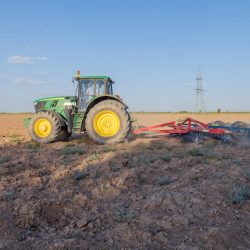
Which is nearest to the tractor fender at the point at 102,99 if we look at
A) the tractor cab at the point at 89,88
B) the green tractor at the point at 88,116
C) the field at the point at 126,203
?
the green tractor at the point at 88,116

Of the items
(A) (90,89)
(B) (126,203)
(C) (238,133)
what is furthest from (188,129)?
(B) (126,203)

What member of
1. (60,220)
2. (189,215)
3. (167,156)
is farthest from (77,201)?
(167,156)

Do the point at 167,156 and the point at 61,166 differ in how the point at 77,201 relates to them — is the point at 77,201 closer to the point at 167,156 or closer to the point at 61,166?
the point at 61,166

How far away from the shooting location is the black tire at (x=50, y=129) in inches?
416

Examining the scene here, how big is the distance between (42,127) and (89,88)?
198cm

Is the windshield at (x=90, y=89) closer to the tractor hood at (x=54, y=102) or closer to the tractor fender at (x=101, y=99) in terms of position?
the tractor fender at (x=101, y=99)

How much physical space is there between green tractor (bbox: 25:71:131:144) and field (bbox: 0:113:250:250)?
8.71ft

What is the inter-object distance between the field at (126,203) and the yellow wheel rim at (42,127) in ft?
10.2

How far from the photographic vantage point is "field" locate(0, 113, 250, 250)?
3662mm

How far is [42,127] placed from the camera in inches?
420

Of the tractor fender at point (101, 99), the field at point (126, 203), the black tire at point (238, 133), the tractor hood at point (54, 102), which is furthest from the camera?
the tractor hood at point (54, 102)

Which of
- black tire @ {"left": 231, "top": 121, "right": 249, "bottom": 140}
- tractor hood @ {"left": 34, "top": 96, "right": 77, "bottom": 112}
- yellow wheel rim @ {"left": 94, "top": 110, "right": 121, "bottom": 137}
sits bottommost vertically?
black tire @ {"left": 231, "top": 121, "right": 249, "bottom": 140}

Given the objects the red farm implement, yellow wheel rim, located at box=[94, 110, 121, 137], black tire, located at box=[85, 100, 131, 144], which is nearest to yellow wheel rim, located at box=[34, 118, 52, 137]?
black tire, located at box=[85, 100, 131, 144]

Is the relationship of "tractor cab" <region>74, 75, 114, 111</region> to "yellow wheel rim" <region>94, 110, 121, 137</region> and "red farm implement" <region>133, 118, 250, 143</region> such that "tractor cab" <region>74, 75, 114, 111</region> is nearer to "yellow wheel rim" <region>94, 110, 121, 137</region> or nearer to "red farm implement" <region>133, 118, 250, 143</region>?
"yellow wheel rim" <region>94, 110, 121, 137</region>
